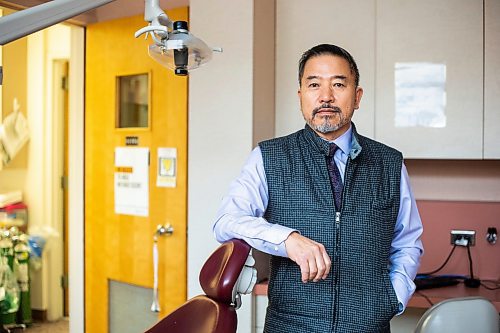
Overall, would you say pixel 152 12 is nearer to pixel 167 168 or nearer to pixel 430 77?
A: pixel 430 77

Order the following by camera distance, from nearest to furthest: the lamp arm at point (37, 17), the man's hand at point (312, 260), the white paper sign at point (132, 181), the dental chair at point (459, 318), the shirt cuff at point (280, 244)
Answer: the lamp arm at point (37, 17) < the man's hand at point (312, 260) < the shirt cuff at point (280, 244) < the dental chair at point (459, 318) < the white paper sign at point (132, 181)

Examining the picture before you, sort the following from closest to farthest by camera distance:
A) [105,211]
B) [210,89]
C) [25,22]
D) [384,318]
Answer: [25,22], [384,318], [210,89], [105,211]

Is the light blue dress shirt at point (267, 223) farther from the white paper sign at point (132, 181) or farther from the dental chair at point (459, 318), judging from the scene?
the white paper sign at point (132, 181)

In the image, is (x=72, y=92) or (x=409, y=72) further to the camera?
(x=72, y=92)

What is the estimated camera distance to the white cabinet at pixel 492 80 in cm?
265

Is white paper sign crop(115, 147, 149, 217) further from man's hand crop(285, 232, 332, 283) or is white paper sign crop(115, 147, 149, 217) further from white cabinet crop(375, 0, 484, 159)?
man's hand crop(285, 232, 332, 283)

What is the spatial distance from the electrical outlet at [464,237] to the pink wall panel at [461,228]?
0.02m

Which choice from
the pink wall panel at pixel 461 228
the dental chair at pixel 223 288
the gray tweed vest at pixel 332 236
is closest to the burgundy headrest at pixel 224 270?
the dental chair at pixel 223 288

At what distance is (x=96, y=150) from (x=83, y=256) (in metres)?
0.64

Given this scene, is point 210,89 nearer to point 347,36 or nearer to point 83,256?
point 347,36

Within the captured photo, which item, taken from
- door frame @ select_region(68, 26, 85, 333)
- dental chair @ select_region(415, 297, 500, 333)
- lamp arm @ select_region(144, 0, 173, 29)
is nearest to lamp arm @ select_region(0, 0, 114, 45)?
lamp arm @ select_region(144, 0, 173, 29)

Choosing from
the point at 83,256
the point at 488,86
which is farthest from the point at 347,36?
the point at 83,256

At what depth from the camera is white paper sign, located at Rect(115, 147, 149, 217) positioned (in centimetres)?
337

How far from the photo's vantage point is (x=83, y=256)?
369cm
